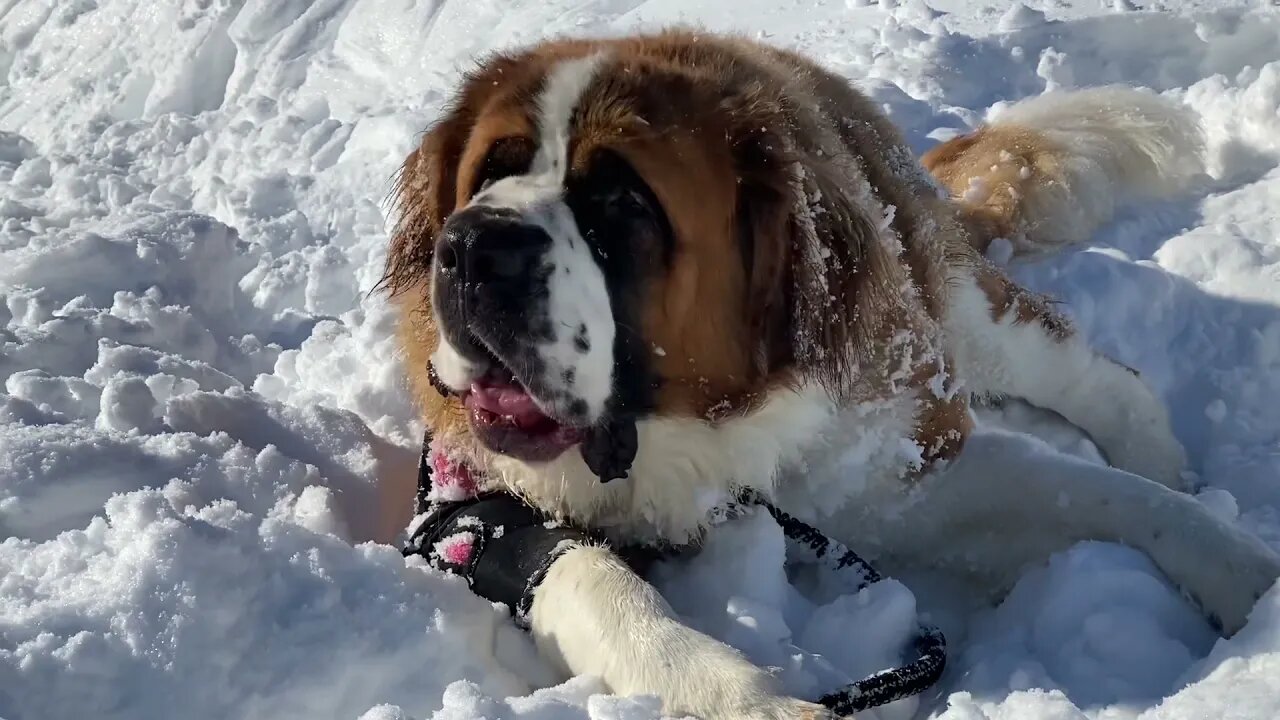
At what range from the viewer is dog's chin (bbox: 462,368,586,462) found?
81.2 inches

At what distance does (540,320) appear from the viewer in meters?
1.88

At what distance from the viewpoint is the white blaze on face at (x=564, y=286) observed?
6.29 feet

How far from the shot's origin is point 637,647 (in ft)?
6.01

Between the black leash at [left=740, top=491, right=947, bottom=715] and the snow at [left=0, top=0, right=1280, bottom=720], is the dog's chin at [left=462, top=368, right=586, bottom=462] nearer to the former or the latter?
the snow at [left=0, top=0, right=1280, bottom=720]

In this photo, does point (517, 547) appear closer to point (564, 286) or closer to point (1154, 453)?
point (564, 286)

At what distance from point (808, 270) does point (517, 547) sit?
85cm

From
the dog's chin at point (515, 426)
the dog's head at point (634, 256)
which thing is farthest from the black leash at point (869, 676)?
the dog's chin at point (515, 426)

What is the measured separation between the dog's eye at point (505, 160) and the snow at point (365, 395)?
2.69 feet

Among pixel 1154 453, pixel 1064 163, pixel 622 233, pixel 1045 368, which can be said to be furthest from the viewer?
pixel 1064 163

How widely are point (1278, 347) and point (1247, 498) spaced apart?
0.65 meters

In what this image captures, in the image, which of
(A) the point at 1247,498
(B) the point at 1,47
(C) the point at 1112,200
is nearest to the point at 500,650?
(A) the point at 1247,498

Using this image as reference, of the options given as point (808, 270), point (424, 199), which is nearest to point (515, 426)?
point (808, 270)

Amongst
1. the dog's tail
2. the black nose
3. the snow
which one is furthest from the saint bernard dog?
the dog's tail

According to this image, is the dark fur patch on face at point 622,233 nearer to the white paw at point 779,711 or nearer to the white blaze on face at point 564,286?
the white blaze on face at point 564,286
